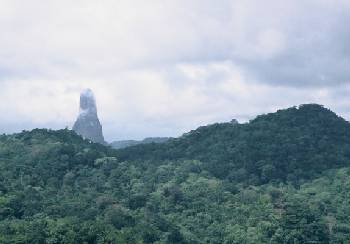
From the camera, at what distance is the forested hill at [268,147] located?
178ft

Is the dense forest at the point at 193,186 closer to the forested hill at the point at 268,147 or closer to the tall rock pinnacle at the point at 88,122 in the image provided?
the forested hill at the point at 268,147

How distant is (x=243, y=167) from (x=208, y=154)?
479cm

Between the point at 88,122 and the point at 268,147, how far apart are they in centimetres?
4572

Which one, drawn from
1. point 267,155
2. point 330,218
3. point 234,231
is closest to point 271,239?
point 234,231

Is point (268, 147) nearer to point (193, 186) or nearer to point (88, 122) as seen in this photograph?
point (193, 186)

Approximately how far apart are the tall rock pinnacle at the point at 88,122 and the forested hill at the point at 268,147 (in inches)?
1254

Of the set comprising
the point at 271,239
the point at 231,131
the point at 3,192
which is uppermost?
the point at 231,131

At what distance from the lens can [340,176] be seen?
5069 centimetres

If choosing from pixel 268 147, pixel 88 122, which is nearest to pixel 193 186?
pixel 268 147

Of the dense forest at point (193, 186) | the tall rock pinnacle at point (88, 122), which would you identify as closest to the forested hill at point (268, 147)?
the dense forest at point (193, 186)

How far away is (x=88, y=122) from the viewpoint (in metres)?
97.2

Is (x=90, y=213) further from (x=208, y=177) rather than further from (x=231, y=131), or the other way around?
(x=231, y=131)

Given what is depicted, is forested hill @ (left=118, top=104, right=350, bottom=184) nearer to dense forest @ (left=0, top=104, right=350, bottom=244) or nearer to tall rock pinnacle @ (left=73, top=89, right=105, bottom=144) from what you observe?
dense forest @ (left=0, top=104, right=350, bottom=244)

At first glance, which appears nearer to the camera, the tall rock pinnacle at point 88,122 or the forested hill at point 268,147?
the forested hill at point 268,147
